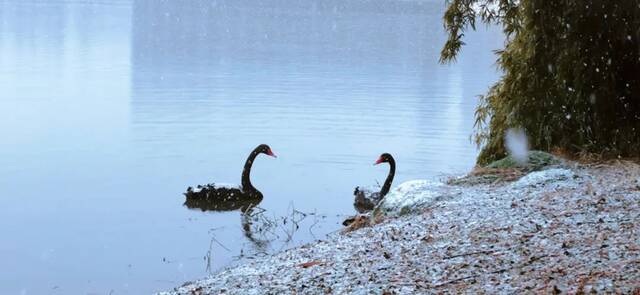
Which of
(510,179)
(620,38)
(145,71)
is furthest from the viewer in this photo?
(145,71)

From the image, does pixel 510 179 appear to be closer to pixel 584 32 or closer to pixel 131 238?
pixel 584 32

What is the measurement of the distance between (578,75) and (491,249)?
5.78m

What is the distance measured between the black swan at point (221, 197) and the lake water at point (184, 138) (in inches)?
13.0

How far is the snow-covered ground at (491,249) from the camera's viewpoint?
573 centimetres

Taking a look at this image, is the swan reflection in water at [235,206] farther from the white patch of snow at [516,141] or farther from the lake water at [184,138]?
the white patch of snow at [516,141]

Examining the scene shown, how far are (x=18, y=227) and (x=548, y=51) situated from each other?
793cm

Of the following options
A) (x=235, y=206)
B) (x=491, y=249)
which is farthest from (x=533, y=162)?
(x=235, y=206)

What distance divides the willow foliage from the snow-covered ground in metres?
2.38

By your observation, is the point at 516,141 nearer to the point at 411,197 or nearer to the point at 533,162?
the point at 533,162

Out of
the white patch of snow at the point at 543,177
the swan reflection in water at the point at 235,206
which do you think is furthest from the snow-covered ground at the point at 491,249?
the swan reflection in water at the point at 235,206

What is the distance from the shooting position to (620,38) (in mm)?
11539

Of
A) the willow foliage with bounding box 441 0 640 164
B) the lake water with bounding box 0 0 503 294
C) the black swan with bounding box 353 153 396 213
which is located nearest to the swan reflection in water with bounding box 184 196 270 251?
the lake water with bounding box 0 0 503 294

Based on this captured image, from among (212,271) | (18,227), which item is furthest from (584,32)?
(18,227)

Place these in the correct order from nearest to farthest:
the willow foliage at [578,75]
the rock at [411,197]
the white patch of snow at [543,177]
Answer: the white patch of snow at [543,177] < the rock at [411,197] < the willow foliage at [578,75]
